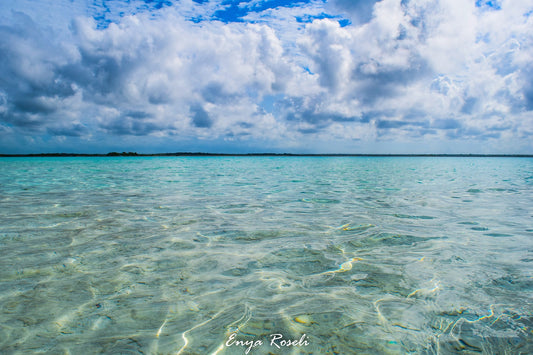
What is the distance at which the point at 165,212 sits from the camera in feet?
28.3

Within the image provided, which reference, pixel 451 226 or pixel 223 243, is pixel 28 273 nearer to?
pixel 223 243

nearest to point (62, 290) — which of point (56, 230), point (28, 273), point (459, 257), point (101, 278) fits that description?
point (101, 278)

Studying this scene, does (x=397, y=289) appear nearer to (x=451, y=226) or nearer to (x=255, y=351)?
(x=255, y=351)

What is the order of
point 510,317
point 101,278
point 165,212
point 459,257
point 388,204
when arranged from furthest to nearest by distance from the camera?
point 388,204
point 165,212
point 459,257
point 101,278
point 510,317

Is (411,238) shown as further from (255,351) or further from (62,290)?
(62,290)

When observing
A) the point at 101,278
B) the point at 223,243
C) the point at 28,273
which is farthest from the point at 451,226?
the point at 28,273

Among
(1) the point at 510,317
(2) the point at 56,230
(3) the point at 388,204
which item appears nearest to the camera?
(1) the point at 510,317

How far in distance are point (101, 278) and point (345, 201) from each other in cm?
864

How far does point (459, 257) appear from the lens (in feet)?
15.8

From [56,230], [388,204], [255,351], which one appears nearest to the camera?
[255,351]

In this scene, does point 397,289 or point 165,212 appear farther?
point 165,212

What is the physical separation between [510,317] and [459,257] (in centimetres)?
194

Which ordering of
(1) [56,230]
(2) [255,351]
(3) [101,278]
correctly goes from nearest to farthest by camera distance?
(2) [255,351] < (3) [101,278] < (1) [56,230]

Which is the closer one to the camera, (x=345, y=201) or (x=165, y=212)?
(x=165, y=212)
